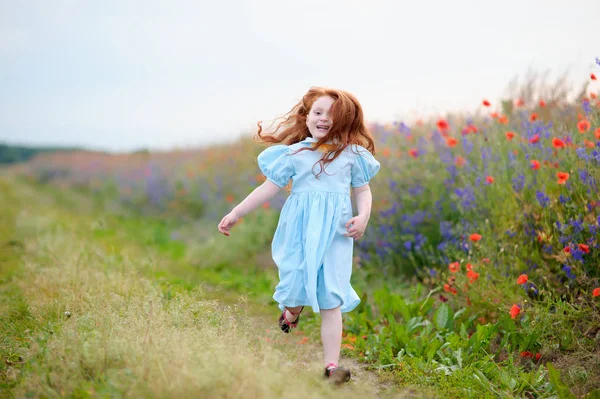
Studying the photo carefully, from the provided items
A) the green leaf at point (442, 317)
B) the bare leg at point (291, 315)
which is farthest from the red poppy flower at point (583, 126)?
the bare leg at point (291, 315)

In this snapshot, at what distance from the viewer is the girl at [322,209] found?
3.39 m

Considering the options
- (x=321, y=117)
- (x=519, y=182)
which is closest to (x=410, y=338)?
(x=519, y=182)

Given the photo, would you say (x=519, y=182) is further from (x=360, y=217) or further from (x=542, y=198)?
(x=360, y=217)

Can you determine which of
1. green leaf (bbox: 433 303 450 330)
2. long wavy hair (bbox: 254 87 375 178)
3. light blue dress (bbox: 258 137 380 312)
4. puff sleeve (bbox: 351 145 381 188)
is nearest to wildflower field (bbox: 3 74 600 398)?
green leaf (bbox: 433 303 450 330)

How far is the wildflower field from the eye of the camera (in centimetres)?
371

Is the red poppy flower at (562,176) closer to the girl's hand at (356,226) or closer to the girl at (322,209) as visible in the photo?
the girl at (322,209)

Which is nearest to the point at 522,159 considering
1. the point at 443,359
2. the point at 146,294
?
the point at 443,359

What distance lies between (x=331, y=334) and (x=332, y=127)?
119cm

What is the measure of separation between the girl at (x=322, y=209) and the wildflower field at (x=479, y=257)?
2.29 ft

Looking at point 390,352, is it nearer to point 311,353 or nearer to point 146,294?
point 311,353

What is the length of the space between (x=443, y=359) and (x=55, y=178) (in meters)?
16.7

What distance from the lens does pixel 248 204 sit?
3.50 meters

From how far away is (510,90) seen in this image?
20.5 ft

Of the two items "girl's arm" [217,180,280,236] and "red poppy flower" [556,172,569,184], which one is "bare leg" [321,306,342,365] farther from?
"red poppy flower" [556,172,569,184]
